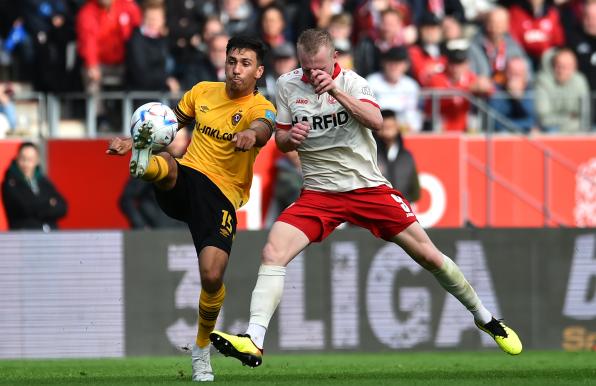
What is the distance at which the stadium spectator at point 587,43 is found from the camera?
18.9 meters

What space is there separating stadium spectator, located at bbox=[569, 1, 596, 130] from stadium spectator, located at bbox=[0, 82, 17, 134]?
760cm

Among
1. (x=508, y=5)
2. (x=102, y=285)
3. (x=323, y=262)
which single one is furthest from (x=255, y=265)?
(x=508, y=5)

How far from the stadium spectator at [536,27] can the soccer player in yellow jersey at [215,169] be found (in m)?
9.29

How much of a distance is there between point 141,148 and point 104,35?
7.69 meters

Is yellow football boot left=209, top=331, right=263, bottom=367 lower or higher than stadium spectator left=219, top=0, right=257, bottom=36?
lower

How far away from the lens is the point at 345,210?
10.8m

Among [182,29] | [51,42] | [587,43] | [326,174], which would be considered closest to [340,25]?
[182,29]

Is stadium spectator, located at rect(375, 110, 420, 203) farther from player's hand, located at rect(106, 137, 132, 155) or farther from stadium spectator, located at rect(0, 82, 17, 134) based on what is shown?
player's hand, located at rect(106, 137, 132, 155)

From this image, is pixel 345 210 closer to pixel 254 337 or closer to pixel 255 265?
pixel 254 337

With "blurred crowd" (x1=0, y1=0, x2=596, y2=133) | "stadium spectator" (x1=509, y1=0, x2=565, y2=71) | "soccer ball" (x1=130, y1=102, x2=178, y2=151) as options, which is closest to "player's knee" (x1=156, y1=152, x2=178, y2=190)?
"soccer ball" (x1=130, y1=102, x2=178, y2=151)

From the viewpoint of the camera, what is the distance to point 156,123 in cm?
1042

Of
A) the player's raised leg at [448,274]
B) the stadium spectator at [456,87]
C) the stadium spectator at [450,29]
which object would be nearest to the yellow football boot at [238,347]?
the player's raised leg at [448,274]

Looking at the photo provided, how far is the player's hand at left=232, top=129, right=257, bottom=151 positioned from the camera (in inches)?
398

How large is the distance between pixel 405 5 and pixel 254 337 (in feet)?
34.8
